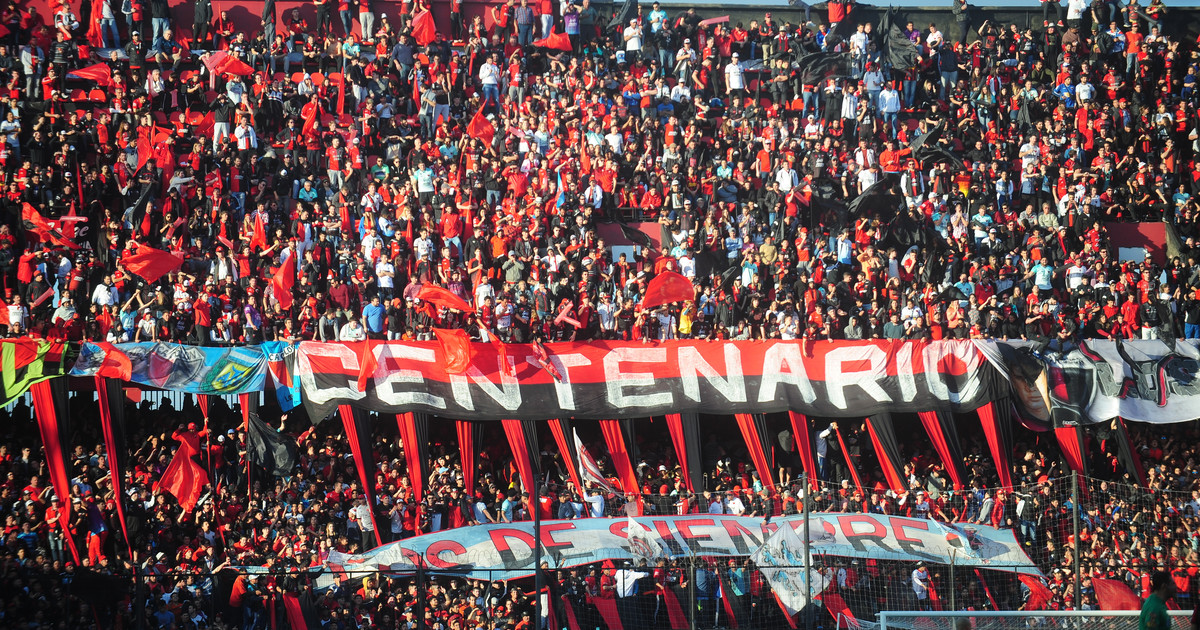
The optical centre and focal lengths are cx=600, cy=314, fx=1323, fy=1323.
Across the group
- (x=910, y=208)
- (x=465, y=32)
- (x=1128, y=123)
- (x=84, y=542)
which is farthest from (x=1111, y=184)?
(x=84, y=542)

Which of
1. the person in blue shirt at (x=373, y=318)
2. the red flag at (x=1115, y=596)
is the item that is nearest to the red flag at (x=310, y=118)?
the person in blue shirt at (x=373, y=318)

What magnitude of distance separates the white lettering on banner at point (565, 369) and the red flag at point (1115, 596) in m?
7.73

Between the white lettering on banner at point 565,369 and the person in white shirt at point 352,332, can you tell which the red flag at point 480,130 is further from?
the white lettering on banner at point 565,369

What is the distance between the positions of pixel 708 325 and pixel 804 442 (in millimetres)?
2560

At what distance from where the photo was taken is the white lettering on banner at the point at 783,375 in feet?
66.0

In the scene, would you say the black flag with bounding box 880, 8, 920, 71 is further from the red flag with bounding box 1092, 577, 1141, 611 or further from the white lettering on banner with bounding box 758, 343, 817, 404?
the red flag with bounding box 1092, 577, 1141, 611

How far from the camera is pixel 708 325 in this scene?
2145 centimetres

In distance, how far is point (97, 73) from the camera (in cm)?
2523

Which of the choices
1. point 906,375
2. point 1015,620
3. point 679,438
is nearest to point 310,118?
point 679,438

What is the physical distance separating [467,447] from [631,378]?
2697 millimetres

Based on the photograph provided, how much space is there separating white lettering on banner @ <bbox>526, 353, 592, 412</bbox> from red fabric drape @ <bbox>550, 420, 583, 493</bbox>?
0.32 meters

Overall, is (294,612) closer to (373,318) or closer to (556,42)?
(373,318)

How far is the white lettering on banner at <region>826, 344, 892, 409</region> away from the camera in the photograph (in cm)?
2011

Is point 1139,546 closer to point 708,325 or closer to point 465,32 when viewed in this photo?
point 708,325
